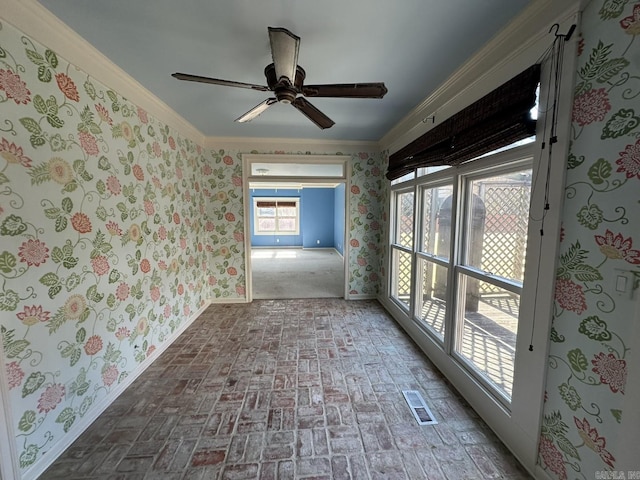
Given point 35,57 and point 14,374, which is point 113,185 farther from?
point 14,374

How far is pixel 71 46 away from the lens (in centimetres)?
154

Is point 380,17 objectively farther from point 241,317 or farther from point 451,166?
point 241,317

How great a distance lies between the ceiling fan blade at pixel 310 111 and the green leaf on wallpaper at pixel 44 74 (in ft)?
4.46

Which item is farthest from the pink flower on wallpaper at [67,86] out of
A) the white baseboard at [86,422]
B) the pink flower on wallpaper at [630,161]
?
the pink flower on wallpaper at [630,161]

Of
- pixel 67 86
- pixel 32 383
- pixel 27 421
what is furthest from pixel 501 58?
pixel 27 421

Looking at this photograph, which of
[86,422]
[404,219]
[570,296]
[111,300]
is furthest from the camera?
[404,219]

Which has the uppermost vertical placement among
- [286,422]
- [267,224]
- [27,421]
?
[267,224]

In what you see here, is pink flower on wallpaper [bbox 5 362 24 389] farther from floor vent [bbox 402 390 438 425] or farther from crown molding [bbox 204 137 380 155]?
crown molding [bbox 204 137 380 155]

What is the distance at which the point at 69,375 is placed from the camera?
154cm

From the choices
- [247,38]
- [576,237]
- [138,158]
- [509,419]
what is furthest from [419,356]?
[138,158]

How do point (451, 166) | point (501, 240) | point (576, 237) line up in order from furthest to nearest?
point (451, 166), point (501, 240), point (576, 237)

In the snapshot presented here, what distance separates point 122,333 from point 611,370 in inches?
115

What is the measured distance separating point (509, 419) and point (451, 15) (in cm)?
235

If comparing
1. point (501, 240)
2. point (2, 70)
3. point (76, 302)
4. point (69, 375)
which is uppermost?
point (2, 70)
